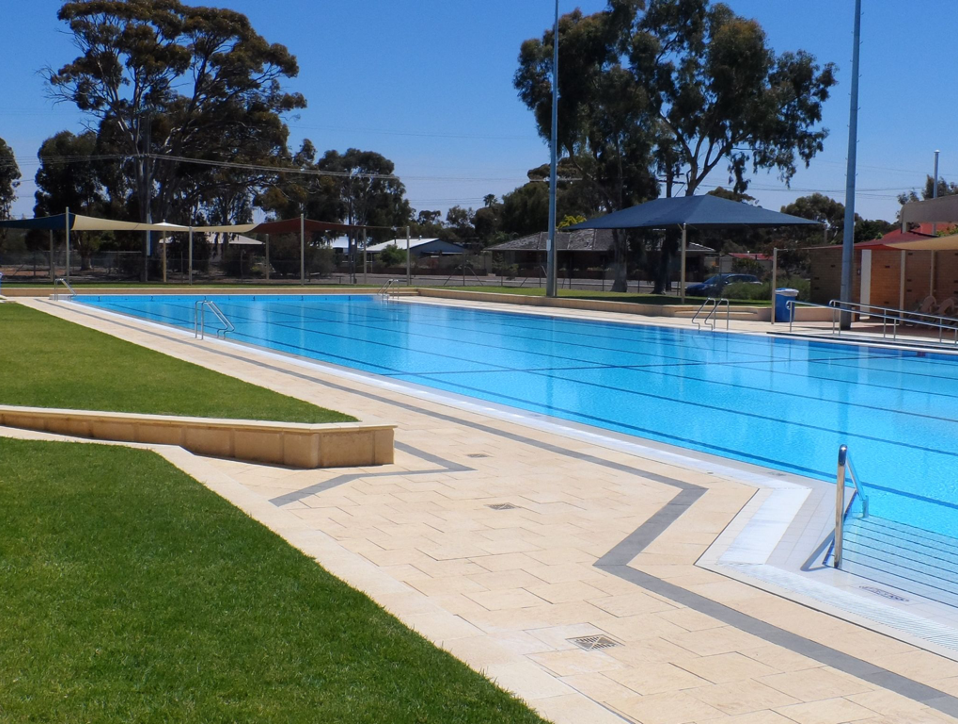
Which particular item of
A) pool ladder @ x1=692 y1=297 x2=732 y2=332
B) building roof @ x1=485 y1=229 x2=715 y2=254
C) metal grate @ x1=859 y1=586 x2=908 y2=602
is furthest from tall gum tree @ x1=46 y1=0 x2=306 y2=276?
metal grate @ x1=859 y1=586 x2=908 y2=602

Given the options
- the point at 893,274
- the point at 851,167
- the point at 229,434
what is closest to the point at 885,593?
the point at 229,434

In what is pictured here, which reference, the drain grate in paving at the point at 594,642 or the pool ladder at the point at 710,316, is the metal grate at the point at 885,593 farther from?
the pool ladder at the point at 710,316

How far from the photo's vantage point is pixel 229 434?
26.3 feet

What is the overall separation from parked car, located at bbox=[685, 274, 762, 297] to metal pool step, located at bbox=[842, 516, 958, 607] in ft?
97.6

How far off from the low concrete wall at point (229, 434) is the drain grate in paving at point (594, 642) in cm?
410

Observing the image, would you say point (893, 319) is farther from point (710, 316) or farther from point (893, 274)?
point (710, 316)

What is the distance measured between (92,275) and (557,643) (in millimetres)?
43778

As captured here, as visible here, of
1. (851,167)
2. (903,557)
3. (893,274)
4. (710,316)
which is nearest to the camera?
(903,557)

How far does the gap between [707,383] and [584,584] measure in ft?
34.4

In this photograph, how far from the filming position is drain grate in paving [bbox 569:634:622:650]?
404cm

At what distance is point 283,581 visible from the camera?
4469mm

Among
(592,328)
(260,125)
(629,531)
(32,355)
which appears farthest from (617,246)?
(629,531)

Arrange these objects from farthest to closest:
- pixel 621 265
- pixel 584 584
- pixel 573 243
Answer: pixel 573 243 → pixel 621 265 → pixel 584 584

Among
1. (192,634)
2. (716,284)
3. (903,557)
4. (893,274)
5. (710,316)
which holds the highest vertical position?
(893,274)
